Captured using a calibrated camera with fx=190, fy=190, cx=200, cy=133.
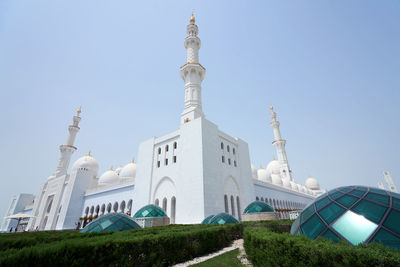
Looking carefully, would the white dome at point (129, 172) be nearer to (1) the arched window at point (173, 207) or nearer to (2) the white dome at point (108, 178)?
(2) the white dome at point (108, 178)

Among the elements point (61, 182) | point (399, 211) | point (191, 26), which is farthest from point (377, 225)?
point (61, 182)

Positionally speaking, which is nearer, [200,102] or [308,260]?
[308,260]

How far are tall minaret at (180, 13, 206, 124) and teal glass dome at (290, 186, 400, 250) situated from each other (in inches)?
762

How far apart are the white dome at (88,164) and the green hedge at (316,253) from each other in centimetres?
3646

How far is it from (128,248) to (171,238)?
1641mm

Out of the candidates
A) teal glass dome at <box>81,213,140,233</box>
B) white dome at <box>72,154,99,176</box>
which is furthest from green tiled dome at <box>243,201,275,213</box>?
white dome at <box>72,154,99,176</box>

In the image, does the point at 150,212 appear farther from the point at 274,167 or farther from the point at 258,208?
the point at 274,167

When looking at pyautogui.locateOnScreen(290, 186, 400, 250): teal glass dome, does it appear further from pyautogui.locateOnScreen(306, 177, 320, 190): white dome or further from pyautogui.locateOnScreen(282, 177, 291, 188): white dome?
pyautogui.locateOnScreen(306, 177, 320, 190): white dome

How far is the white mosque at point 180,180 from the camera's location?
18.9 m

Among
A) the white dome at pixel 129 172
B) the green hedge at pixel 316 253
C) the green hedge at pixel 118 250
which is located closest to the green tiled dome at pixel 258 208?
the green hedge at pixel 118 250

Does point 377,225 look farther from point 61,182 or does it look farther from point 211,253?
point 61,182

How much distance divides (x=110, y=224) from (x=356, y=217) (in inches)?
368

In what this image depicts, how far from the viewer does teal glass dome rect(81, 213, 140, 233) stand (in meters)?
8.77

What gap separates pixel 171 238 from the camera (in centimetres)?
666
